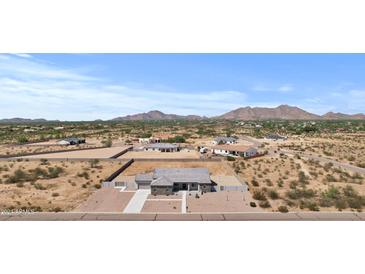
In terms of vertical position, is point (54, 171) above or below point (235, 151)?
below

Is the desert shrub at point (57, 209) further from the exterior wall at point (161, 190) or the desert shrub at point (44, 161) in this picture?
the desert shrub at point (44, 161)

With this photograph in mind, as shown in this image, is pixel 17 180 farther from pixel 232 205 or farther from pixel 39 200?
pixel 232 205

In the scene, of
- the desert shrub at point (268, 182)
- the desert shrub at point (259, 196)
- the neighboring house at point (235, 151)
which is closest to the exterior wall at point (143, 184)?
the desert shrub at point (259, 196)

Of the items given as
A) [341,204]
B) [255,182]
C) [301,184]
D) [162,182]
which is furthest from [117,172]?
[341,204]

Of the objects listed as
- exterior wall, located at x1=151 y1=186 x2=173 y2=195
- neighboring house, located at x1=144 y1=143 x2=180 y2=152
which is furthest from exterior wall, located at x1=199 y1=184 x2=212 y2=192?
neighboring house, located at x1=144 y1=143 x2=180 y2=152

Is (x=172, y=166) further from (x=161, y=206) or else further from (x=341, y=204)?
(x=341, y=204)

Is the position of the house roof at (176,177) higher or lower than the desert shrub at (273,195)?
higher

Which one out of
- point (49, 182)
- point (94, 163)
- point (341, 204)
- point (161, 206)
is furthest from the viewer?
point (94, 163)
